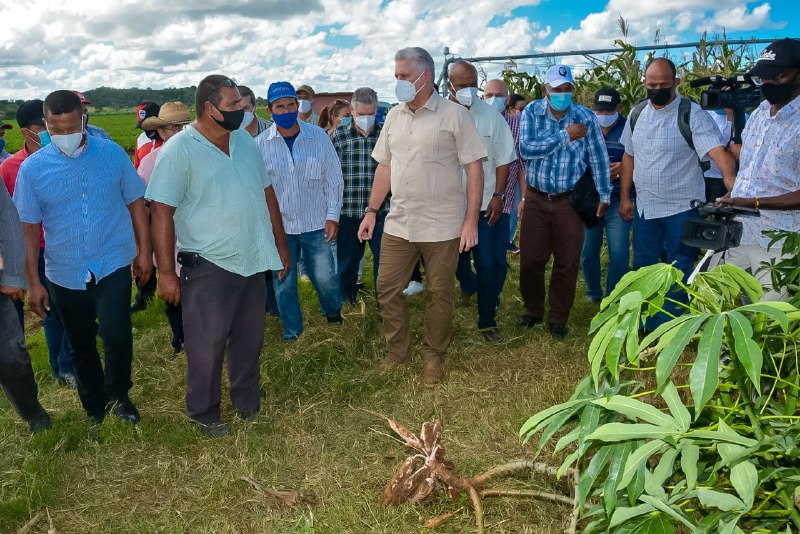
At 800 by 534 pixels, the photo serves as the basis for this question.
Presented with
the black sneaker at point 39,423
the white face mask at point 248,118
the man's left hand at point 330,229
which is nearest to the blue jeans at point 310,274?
the man's left hand at point 330,229

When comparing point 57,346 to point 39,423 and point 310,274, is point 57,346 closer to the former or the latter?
point 39,423

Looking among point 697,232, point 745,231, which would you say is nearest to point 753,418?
point 697,232

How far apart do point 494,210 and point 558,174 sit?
0.52 meters

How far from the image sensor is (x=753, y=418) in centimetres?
161

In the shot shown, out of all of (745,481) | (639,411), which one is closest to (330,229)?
(639,411)

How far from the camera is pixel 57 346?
500cm

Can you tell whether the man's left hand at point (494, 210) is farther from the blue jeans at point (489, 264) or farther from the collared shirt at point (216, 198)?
the collared shirt at point (216, 198)

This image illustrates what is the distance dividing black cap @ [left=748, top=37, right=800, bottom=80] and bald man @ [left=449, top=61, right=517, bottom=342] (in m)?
Result: 1.99

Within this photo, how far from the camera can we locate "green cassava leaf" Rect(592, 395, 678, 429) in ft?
4.47

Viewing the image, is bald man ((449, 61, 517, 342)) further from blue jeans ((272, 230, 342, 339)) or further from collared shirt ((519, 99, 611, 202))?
blue jeans ((272, 230, 342, 339))

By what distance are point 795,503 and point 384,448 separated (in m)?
2.35

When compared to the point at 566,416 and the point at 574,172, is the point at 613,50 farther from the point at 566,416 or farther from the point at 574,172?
the point at 566,416

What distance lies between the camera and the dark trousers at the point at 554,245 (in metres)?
5.19

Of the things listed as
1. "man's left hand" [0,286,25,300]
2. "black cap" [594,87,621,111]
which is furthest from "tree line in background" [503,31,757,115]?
"man's left hand" [0,286,25,300]
